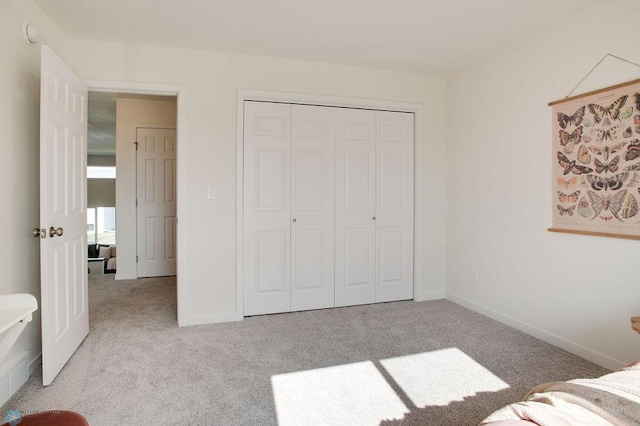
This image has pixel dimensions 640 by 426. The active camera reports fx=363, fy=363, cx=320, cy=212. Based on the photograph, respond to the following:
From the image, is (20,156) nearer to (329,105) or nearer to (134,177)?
(329,105)

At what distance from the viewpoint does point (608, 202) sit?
2.37 metres

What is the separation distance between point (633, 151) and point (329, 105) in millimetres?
2359

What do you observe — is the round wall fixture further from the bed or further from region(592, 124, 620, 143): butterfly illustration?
region(592, 124, 620, 143): butterfly illustration

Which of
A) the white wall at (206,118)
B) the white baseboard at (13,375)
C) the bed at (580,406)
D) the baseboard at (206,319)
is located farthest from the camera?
the baseboard at (206,319)

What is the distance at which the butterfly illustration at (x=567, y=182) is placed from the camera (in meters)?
2.58

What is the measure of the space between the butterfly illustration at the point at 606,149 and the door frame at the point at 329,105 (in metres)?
1.60

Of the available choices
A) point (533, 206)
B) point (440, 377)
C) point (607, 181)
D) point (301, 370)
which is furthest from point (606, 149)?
point (301, 370)

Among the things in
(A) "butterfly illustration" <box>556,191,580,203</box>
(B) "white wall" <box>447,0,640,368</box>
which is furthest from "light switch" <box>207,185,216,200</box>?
(A) "butterfly illustration" <box>556,191,580,203</box>

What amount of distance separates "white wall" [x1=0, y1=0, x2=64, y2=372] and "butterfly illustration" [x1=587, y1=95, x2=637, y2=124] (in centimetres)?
363

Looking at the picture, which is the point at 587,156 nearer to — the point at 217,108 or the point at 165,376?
the point at 217,108

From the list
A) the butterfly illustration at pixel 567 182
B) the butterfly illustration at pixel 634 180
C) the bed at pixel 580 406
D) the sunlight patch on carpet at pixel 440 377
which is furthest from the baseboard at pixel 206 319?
→ the butterfly illustration at pixel 634 180

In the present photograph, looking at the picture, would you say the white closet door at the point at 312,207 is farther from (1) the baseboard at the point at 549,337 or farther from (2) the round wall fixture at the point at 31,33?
(2) the round wall fixture at the point at 31,33

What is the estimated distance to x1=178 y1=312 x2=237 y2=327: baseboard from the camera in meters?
3.15

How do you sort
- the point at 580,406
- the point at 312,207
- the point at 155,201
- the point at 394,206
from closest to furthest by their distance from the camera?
the point at 580,406, the point at 312,207, the point at 394,206, the point at 155,201
